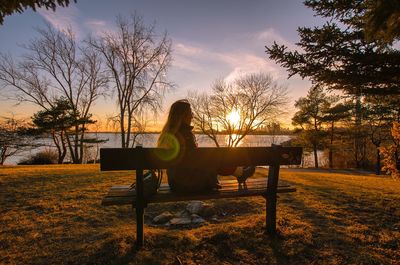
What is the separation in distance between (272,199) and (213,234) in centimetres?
96

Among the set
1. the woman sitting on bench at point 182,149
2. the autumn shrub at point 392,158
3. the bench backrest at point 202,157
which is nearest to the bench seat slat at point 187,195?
the woman sitting on bench at point 182,149

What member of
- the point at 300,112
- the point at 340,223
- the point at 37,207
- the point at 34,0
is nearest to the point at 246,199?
the point at 340,223

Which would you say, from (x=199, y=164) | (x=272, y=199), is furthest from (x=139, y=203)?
(x=272, y=199)

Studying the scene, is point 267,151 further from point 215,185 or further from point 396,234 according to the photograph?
point 396,234

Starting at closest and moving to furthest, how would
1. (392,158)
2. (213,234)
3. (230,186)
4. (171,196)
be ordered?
(171,196), (213,234), (230,186), (392,158)

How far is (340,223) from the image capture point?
162 inches

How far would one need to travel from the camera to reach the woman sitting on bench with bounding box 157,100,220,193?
325 centimetres

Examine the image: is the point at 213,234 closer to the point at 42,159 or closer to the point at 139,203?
the point at 139,203

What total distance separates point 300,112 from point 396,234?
33.5m

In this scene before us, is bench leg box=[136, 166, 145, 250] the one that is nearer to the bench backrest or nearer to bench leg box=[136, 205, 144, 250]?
bench leg box=[136, 205, 144, 250]

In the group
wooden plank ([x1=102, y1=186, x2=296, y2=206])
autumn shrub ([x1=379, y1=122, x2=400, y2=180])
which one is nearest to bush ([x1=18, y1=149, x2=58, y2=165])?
wooden plank ([x1=102, y1=186, x2=296, y2=206])

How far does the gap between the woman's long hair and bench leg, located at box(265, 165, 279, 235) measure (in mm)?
1421

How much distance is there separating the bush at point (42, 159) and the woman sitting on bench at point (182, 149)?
95.4 ft

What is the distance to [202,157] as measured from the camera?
3.22 metres
